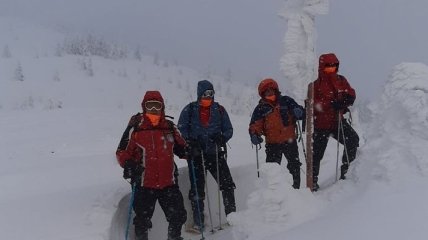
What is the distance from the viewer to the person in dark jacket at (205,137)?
8.03m

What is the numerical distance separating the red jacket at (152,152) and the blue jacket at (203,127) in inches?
38.0

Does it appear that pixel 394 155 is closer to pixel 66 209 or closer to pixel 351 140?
pixel 351 140

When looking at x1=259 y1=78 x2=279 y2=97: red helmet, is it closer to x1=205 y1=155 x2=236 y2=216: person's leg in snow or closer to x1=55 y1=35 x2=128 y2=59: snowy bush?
x1=205 y1=155 x2=236 y2=216: person's leg in snow

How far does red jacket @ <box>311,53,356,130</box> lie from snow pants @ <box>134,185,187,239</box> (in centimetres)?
282

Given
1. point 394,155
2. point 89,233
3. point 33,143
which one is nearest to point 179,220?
point 89,233

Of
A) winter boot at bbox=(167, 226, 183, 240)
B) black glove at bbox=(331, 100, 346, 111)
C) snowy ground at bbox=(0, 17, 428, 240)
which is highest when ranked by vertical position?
black glove at bbox=(331, 100, 346, 111)

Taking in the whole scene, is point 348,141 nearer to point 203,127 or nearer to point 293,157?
point 293,157

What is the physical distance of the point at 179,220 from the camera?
7.27 meters

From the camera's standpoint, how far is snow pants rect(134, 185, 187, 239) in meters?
7.11

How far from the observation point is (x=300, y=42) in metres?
A: 10.0

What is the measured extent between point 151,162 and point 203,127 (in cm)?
145

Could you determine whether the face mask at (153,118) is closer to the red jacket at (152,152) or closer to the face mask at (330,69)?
the red jacket at (152,152)

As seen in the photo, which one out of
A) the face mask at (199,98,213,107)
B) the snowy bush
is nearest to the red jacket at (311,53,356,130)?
the face mask at (199,98,213,107)

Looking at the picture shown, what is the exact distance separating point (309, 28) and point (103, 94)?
86.9 ft
